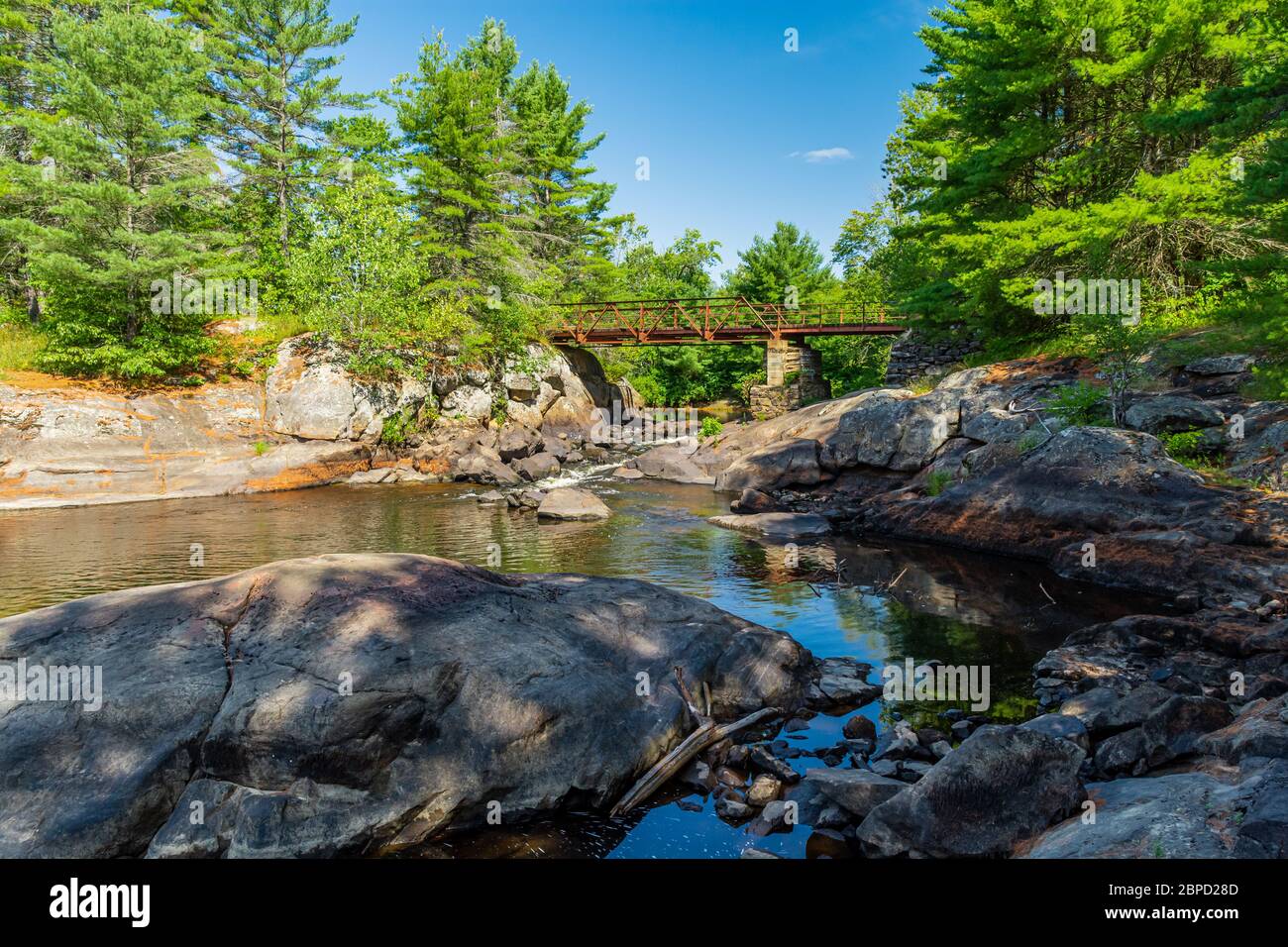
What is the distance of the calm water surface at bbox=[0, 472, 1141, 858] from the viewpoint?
5559mm

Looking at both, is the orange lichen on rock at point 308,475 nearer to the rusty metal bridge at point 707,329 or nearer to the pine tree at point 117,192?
the pine tree at point 117,192

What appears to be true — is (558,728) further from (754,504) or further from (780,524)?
(754,504)

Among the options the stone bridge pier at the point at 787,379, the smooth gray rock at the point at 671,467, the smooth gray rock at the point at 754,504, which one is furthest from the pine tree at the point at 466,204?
the smooth gray rock at the point at 754,504

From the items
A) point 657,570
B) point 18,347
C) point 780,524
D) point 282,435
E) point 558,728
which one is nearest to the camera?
point 558,728

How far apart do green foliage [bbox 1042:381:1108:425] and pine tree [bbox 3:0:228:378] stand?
25.7 m

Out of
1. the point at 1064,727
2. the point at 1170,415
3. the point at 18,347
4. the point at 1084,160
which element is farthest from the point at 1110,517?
the point at 18,347

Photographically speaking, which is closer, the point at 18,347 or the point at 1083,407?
the point at 1083,407

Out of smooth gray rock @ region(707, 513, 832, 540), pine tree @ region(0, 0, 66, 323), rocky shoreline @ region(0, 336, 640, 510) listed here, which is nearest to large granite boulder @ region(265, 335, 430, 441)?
rocky shoreline @ region(0, 336, 640, 510)

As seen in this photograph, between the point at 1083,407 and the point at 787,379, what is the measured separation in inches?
809

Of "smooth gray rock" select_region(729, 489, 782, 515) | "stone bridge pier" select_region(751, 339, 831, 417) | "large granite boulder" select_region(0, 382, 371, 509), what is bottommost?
"smooth gray rock" select_region(729, 489, 782, 515)

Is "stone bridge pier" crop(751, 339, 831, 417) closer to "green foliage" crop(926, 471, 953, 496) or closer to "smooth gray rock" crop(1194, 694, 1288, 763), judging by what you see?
"green foliage" crop(926, 471, 953, 496)

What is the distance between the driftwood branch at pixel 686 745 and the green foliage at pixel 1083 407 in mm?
12533

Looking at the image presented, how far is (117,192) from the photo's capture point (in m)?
21.0
